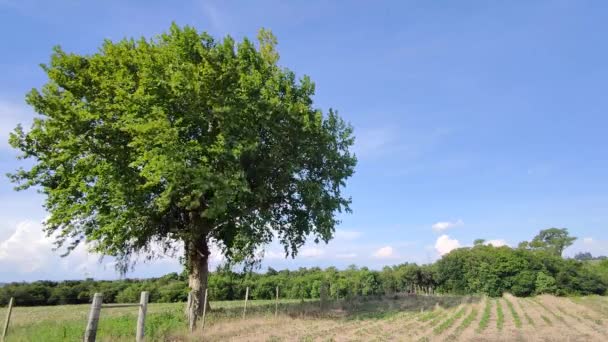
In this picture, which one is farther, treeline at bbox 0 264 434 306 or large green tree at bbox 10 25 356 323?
treeline at bbox 0 264 434 306

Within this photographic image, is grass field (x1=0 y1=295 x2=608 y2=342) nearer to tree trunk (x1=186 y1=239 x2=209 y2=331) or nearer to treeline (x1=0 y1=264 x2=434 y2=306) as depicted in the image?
tree trunk (x1=186 y1=239 x2=209 y2=331)

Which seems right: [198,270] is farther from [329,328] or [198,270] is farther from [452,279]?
[452,279]

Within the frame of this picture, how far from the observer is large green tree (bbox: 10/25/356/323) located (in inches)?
744

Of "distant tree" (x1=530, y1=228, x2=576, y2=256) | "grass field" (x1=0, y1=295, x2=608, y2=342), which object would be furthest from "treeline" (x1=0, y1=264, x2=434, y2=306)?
"distant tree" (x1=530, y1=228, x2=576, y2=256)

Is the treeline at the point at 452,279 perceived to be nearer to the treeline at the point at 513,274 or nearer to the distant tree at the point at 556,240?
the treeline at the point at 513,274

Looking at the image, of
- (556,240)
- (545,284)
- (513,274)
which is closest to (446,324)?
(513,274)

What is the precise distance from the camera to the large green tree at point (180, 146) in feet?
62.0

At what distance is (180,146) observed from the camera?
60.5 ft

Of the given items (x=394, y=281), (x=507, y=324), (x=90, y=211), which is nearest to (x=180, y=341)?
(x=90, y=211)

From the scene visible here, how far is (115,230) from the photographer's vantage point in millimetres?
19844

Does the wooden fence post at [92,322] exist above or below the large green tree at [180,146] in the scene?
below

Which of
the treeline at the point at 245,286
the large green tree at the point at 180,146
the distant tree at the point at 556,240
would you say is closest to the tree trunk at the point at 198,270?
the large green tree at the point at 180,146

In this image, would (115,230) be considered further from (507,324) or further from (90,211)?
(507,324)

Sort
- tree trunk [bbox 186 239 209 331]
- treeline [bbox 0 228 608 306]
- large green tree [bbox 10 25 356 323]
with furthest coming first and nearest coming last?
treeline [bbox 0 228 608 306] → tree trunk [bbox 186 239 209 331] → large green tree [bbox 10 25 356 323]
